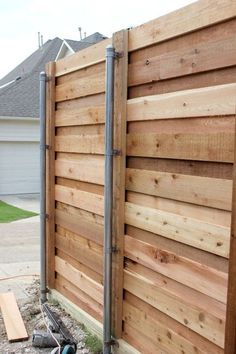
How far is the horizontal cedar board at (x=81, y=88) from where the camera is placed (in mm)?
3275

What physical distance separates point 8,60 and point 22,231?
25.5 metres

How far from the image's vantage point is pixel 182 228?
8.01 ft

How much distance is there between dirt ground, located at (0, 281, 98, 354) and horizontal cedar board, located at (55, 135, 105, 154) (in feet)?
5.05

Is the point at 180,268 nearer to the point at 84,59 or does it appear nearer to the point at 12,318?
the point at 84,59

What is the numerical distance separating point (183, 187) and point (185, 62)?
2.30 ft

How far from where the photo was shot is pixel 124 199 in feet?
9.67

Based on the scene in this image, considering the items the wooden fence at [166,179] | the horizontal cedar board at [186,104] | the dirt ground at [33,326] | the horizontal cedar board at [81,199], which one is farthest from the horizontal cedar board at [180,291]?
the horizontal cedar board at [186,104]

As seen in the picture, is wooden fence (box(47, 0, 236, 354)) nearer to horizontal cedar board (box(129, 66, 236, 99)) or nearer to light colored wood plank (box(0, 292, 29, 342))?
horizontal cedar board (box(129, 66, 236, 99))

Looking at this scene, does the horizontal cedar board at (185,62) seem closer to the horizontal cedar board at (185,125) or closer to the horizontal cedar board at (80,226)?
the horizontal cedar board at (185,125)

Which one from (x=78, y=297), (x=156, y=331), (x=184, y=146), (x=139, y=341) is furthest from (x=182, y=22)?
(x=78, y=297)

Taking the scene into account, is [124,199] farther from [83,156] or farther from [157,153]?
[83,156]

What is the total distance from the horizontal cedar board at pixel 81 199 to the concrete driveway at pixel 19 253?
4.43 feet

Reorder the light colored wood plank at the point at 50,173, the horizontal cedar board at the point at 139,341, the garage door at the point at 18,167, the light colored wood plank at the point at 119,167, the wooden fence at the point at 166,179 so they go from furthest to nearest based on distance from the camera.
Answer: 1. the garage door at the point at 18,167
2. the light colored wood plank at the point at 50,173
3. the light colored wood plank at the point at 119,167
4. the horizontal cedar board at the point at 139,341
5. the wooden fence at the point at 166,179

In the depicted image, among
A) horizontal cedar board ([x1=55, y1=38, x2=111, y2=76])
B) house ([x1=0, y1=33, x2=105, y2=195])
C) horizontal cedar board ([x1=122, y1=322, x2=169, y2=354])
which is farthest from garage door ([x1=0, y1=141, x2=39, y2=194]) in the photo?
horizontal cedar board ([x1=122, y1=322, x2=169, y2=354])
